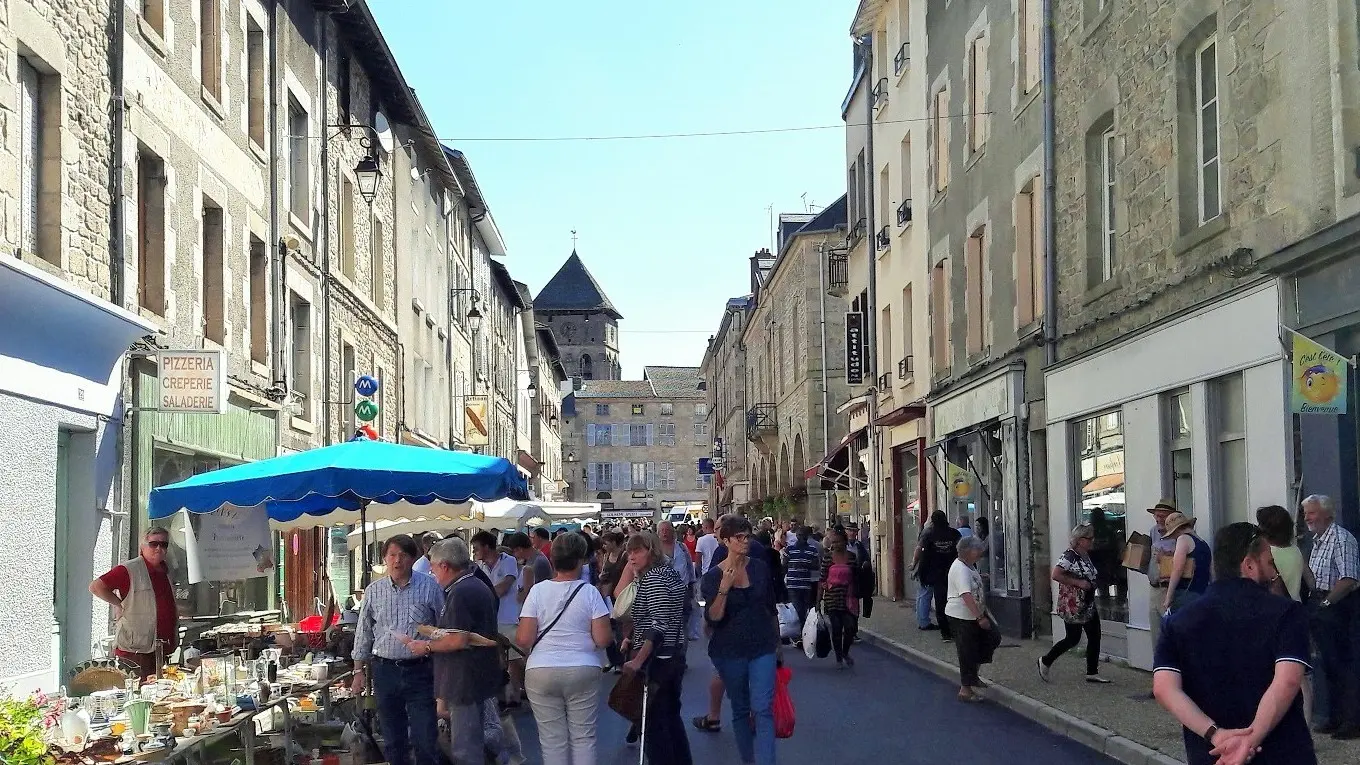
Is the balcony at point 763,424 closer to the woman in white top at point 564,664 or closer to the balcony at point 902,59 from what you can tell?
the balcony at point 902,59

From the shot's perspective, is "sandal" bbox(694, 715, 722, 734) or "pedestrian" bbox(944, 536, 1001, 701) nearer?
"sandal" bbox(694, 715, 722, 734)

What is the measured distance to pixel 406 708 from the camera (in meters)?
8.80

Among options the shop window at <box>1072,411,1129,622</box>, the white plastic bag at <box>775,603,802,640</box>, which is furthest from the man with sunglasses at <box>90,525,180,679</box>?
the shop window at <box>1072,411,1129,622</box>

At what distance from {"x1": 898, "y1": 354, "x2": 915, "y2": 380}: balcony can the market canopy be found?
16734mm

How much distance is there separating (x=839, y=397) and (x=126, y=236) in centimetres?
3034

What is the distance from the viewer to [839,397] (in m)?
42.0

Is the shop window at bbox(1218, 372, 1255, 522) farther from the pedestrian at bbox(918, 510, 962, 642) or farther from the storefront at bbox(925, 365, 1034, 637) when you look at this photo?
the pedestrian at bbox(918, 510, 962, 642)

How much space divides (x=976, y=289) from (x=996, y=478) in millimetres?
3144

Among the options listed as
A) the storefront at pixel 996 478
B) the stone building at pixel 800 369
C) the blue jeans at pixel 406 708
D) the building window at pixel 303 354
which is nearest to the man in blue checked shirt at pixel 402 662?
the blue jeans at pixel 406 708

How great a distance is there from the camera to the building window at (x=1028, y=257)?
18.8 metres

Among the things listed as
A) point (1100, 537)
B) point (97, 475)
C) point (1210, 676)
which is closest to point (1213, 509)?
point (1100, 537)

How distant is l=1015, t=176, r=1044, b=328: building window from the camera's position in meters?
18.8

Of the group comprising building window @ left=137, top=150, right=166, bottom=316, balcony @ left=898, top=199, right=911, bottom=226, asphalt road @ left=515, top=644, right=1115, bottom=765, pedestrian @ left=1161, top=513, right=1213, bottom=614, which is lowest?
asphalt road @ left=515, top=644, right=1115, bottom=765

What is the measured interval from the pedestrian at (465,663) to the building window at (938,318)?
17185 mm
